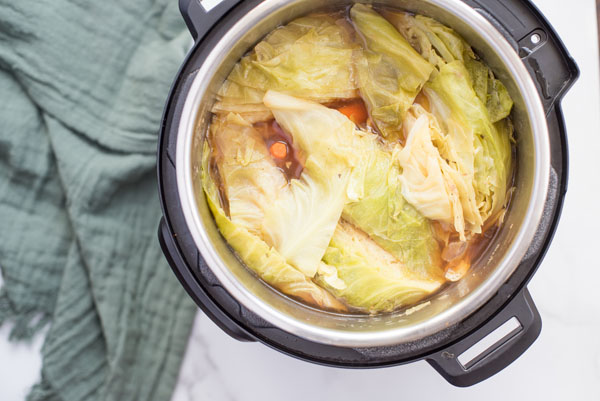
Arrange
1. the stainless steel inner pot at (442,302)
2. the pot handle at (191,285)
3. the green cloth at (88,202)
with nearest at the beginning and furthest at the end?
the stainless steel inner pot at (442,302) → the pot handle at (191,285) → the green cloth at (88,202)

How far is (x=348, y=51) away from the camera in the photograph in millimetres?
1614

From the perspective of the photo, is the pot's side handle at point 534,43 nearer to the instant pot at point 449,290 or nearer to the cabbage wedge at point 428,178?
the instant pot at point 449,290

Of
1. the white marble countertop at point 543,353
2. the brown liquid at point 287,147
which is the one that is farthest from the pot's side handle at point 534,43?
the brown liquid at point 287,147

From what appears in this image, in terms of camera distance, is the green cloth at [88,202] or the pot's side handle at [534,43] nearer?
the pot's side handle at [534,43]

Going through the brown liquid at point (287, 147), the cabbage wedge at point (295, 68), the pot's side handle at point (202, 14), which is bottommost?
the brown liquid at point (287, 147)

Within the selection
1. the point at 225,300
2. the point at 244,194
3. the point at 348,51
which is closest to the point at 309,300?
the point at 225,300

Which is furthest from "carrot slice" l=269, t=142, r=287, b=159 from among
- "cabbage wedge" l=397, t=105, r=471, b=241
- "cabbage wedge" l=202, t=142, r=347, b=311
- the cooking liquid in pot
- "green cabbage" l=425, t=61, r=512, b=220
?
"green cabbage" l=425, t=61, r=512, b=220

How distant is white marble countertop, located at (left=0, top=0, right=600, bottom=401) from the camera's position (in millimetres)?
1852

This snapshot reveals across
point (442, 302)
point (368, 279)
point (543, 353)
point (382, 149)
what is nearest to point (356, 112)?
point (382, 149)

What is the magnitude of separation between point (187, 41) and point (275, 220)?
0.72m

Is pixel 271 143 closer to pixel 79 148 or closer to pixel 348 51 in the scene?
pixel 348 51

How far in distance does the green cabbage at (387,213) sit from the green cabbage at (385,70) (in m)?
0.08

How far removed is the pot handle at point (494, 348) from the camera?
147cm

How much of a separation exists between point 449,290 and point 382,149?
43 centimetres
